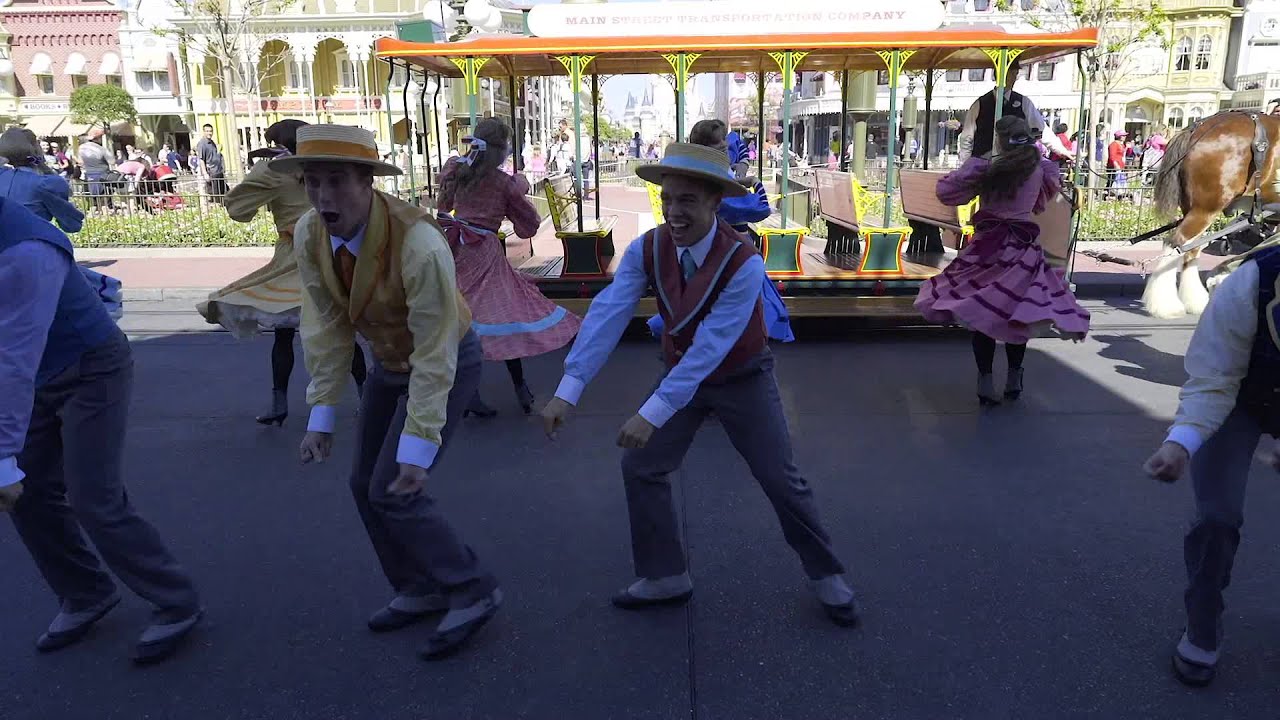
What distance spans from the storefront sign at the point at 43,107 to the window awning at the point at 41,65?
1.45 metres

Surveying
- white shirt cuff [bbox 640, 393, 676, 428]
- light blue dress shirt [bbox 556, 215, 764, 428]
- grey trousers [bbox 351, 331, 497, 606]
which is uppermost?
light blue dress shirt [bbox 556, 215, 764, 428]

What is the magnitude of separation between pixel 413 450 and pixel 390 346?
40 cm

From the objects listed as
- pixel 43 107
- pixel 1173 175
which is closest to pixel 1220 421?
pixel 1173 175

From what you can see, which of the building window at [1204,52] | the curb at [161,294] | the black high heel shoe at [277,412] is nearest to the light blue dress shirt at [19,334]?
the black high heel shoe at [277,412]

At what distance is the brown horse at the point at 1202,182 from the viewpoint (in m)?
8.09

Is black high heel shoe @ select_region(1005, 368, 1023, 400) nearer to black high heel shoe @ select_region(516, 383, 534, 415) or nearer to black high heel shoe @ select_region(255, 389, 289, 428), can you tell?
black high heel shoe @ select_region(516, 383, 534, 415)

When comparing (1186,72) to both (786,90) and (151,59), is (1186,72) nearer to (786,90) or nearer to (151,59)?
(786,90)

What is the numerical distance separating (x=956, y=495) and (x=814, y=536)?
→ 166cm

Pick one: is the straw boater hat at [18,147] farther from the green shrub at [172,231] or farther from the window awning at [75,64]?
the window awning at [75,64]

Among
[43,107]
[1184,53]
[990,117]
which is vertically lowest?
[990,117]

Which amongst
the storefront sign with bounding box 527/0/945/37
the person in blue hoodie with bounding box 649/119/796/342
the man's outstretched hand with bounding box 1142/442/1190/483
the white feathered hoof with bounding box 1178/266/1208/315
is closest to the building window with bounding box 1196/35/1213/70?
the white feathered hoof with bounding box 1178/266/1208/315

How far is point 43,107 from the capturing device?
44.9 meters

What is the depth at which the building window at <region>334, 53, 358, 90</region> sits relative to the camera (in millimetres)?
43125

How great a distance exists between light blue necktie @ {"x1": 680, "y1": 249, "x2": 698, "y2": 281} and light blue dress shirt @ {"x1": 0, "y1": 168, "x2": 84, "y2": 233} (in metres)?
4.20
